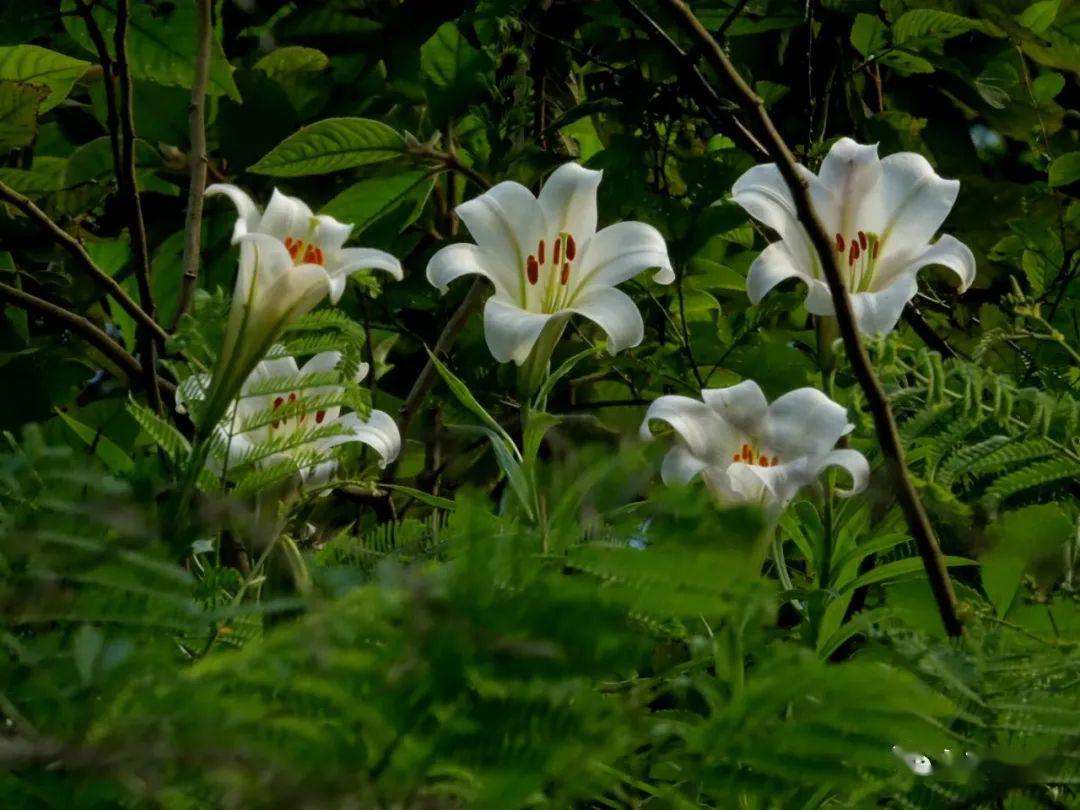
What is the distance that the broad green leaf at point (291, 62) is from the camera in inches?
78.6

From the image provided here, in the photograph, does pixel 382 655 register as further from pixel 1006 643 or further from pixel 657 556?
pixel 1006 643

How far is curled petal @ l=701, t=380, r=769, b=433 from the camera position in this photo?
3.44ft

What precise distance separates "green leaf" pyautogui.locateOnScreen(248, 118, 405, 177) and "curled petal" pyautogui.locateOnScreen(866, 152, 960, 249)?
0.54 metres

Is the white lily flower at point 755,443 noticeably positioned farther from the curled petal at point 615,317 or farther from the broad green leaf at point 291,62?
the broad green leaf at point 291,62

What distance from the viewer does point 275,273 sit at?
1.00m

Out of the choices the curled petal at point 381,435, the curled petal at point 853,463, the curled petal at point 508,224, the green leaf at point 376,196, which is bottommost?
the green leaf at point 376,196

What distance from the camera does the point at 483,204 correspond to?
3.79 ft

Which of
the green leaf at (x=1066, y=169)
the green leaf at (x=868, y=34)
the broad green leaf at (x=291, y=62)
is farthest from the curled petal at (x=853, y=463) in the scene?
the broad green leaf at (x=291, y=62)

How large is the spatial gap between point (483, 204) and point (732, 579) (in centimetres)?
71

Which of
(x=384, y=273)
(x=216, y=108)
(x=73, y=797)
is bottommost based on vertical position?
(x=384, y=273)

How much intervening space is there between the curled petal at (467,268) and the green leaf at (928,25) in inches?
32.5

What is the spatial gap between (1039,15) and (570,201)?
3.66 ft

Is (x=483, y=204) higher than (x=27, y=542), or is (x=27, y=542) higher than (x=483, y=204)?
(x=27, y=542)

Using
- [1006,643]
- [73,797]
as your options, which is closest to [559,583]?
[73,797]
